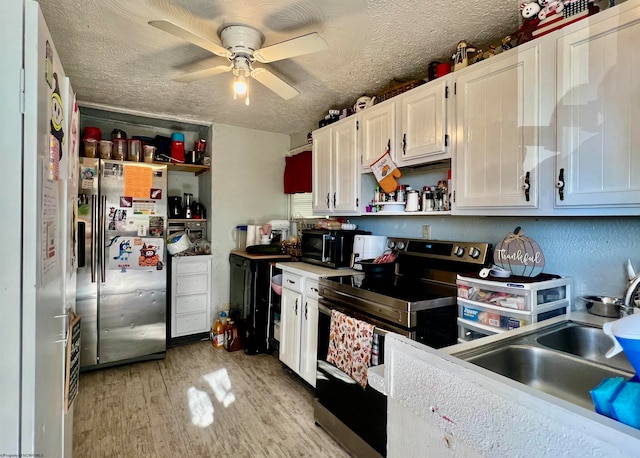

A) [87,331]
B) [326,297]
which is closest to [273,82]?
[326,297]

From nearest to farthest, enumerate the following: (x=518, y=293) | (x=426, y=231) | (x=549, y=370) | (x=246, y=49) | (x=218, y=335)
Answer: (x=549, y=370) < (x=518, y=293) < (x=246, y=49) < (x=426, y=231) < (x=218, y=335)

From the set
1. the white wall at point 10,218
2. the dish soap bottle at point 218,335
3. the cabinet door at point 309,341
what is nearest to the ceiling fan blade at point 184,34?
the white wall at point 10,218

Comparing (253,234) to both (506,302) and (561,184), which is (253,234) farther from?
(561,184)

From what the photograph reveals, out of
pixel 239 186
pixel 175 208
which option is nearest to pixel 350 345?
pixel 239 186

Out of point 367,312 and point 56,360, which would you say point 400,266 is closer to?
point 367,312

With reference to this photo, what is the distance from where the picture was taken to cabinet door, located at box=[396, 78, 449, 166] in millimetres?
1943

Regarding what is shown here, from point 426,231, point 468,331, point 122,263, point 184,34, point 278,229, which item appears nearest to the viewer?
point 184,34

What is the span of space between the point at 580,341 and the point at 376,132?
1.71 metres

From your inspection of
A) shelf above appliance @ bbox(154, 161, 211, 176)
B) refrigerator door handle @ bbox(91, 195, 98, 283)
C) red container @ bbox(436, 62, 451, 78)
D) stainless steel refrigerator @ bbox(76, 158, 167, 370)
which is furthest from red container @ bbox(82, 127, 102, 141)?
red container @ bbox(436, 62, 451, 78)

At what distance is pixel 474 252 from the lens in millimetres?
1970

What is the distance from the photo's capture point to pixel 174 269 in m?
3.55

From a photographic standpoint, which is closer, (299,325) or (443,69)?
(443,69)

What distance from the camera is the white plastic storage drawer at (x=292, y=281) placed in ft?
8.82

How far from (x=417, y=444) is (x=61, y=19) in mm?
2582
